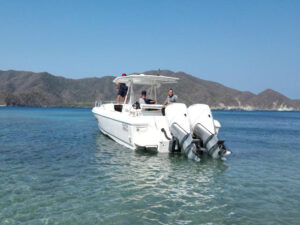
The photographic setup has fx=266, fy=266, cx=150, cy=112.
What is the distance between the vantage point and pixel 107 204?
18.1ft

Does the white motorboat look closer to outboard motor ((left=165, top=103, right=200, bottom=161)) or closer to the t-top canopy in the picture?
outboard motor ((left=165, top=103, right=200, bottom=161))

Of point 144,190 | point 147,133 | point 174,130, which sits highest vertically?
point 174,130

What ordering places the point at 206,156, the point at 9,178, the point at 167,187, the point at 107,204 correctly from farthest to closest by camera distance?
1. the point at 206,156
2. the point at 9,178
3. the point at 167,187
4. the point at 107,204

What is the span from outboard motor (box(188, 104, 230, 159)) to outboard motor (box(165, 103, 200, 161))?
50 cm

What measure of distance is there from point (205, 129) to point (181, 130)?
920 mm

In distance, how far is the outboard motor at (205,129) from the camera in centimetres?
961

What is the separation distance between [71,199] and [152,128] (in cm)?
520

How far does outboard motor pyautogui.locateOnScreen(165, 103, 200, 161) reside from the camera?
9344 millimetres

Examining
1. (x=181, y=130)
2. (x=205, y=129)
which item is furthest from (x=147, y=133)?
(x=205, y=129)

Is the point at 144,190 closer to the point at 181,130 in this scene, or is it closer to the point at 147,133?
the point at 181,130

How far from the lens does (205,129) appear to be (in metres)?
9.63

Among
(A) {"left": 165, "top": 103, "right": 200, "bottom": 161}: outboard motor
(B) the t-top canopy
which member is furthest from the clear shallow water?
(B) the t-top canopy

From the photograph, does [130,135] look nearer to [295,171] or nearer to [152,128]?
[152,128]

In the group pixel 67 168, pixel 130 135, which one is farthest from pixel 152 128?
pixel 67 168
